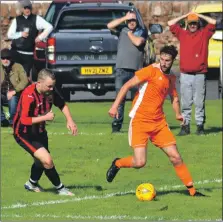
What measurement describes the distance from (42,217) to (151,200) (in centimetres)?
173

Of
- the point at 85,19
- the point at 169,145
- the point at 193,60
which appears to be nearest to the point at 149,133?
the point at 169,145

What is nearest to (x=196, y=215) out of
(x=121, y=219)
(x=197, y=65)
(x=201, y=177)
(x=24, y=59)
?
(x=121, y=219)

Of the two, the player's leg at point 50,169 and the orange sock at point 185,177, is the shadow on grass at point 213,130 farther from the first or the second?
the player's leg at point 50,169

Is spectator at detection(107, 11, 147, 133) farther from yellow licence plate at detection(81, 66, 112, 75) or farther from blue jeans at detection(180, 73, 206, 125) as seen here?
yellow licence plate at detection(81, 66, 112, 75)

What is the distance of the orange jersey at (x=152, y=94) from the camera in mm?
15328

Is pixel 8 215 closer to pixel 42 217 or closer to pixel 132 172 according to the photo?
pixel 42 217

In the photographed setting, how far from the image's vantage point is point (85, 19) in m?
26.1

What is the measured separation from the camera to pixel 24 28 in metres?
24.6

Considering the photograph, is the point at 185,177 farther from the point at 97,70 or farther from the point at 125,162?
the point at 97,70

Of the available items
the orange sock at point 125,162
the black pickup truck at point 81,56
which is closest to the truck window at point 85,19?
the black pickup truck at point 81,56

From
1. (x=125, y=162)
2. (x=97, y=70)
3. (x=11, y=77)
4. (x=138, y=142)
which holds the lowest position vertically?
(x=97, y=70)

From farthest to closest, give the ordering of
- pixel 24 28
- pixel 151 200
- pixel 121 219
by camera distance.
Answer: pixel 24 28 → pixel 151 200 → pixel 121 219

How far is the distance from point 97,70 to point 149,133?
400 inches

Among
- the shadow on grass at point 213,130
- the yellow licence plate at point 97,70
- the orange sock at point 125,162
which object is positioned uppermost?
the orange sock at point 125,162
